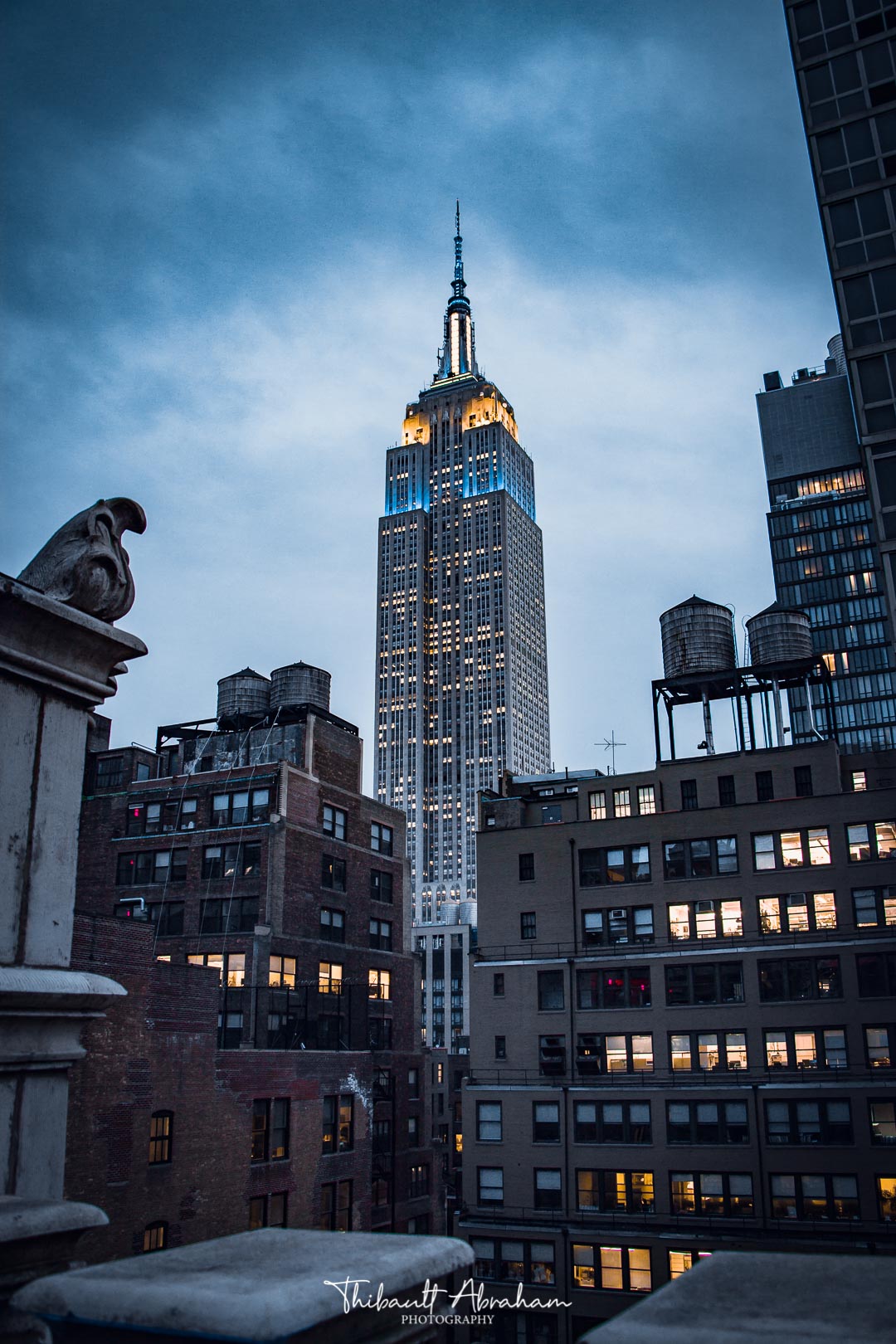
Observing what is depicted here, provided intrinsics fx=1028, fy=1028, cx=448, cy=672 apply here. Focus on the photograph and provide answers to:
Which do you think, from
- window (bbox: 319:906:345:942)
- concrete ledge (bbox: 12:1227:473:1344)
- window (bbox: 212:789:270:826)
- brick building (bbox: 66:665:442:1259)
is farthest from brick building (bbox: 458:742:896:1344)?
concrete ledge (bbox: 12:1227:473:1344)

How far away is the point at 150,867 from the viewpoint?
180 feet

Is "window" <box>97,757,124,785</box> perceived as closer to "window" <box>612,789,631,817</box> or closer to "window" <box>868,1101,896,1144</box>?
"window" <box>612,789,631,817</box>

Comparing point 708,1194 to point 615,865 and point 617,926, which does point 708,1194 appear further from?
point 615,865

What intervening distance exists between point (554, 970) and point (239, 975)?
15.0 m

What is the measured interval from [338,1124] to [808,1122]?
1990cm

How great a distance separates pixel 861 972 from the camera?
42.9 m

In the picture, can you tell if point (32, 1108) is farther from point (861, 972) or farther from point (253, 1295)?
point (861, 972)

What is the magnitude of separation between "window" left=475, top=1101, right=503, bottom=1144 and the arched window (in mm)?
18707

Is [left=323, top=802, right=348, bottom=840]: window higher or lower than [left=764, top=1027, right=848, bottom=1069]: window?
higher

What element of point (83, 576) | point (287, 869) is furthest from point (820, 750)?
point (83, 576)

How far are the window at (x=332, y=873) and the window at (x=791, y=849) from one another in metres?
22.8

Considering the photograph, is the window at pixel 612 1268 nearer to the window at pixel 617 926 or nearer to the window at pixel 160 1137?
the window at pixel 617 926

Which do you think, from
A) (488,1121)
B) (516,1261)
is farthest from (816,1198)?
(488,1121)

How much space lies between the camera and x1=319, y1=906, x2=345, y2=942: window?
5512 centimetres
